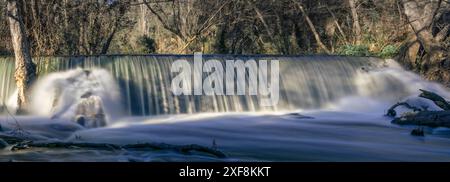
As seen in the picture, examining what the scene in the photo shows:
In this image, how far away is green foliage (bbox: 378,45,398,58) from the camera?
1698 cm

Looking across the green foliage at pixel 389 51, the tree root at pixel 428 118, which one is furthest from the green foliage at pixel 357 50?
the tree root at pixel 428 118

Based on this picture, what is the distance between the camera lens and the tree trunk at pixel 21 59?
39.5ft

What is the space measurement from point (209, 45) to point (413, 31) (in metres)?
7.54

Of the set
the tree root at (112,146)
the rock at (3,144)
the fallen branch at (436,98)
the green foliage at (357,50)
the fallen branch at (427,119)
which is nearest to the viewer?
the tree root at (112,146)

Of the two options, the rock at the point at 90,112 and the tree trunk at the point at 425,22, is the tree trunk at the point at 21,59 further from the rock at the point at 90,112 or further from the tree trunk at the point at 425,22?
the tree trunk at the point at 425,22

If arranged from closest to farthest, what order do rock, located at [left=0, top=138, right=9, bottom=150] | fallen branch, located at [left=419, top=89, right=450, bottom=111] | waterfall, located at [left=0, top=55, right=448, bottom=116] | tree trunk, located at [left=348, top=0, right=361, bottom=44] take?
rock, located at [left=0, top=138, right=9, bottom=150]
fallen branch, located at [left=419, top=89, right=450, bottom=111]
waterfall, located at [left=0, top=55, right=448, bottom=116]
tree trunk, located at [left=348, top=0, right=361, bottom=44]

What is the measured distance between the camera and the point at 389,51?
1712 cm

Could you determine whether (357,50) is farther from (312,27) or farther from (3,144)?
(3,144)

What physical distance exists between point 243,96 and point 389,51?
5323 millimetres
